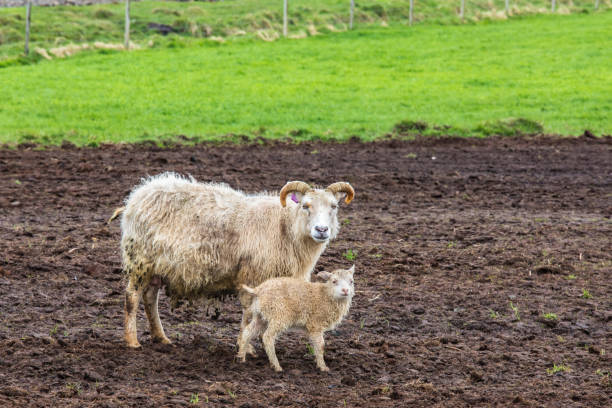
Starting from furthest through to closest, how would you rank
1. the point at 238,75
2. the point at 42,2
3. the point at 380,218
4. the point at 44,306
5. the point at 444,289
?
the point at 42,2
the point at 238,75
the point at 380,218
the point at 444,289
the point at 44,306

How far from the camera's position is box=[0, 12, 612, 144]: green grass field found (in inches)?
929

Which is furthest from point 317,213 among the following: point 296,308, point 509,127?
point 509,127

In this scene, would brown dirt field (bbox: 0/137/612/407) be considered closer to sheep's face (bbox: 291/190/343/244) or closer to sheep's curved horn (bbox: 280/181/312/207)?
sheep's face (bbox: 291/190/343/244)

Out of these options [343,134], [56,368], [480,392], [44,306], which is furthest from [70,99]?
[480,392]

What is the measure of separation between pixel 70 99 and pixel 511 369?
2022 cm

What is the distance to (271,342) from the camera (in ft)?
26.6

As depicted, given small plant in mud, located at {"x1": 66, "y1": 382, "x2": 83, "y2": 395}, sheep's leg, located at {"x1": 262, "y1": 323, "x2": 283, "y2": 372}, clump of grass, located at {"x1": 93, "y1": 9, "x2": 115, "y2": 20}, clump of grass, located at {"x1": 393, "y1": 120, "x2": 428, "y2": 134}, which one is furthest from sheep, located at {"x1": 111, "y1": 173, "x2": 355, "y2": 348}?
clump of grass, located at {"x1": 93, "y1": 9, "x2": 115, "y2": 20}

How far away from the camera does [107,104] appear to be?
25219 millimetres

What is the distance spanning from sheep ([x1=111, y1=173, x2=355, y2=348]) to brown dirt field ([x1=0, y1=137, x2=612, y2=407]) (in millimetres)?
550

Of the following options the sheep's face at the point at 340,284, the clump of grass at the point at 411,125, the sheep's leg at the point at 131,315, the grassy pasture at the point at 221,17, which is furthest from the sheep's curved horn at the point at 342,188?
the grassy pasture at the point at 221,17

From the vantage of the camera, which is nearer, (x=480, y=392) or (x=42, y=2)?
(x=480, y=392)

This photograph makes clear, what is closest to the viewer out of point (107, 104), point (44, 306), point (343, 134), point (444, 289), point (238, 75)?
point (44, 306)

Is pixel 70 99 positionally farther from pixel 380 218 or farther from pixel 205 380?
pixel 205 380

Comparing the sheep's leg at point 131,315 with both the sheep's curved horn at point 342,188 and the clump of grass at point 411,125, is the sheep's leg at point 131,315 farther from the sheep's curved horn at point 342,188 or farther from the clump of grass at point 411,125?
the clump of grass at point 411,125
